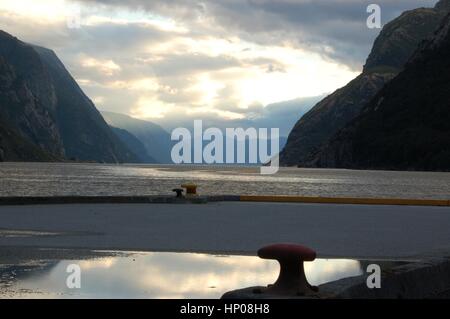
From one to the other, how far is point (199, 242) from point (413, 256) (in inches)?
204

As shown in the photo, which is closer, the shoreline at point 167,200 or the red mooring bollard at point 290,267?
the red mooring bollard at point 290,267

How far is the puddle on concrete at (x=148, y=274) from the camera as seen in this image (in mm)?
9945

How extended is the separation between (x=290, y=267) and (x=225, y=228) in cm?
1191

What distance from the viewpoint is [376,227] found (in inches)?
860

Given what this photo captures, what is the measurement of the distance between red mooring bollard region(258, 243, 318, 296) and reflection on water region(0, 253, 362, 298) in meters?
1.40

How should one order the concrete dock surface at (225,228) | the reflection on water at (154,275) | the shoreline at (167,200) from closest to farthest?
the reflection on water at (154,275), the concrete dock surface at (225,228), the shoreline at (167,200)

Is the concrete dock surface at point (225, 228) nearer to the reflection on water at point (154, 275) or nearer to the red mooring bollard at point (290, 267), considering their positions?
the reflection on water at point (154, 275)

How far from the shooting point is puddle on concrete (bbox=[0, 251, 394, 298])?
995cm

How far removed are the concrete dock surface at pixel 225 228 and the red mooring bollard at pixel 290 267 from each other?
19.2 feet

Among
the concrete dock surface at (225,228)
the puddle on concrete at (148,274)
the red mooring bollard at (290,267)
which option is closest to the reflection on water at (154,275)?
the puddle on concrete at (148,274)

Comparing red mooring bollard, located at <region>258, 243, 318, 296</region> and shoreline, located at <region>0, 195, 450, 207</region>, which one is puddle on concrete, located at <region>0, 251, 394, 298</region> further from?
shoreline, located at <region>0, 195, 450, 207</region>

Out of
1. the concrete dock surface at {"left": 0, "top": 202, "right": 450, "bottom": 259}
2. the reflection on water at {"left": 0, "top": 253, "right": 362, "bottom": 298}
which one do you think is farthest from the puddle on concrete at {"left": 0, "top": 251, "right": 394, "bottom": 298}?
the concrete dock surface at {"left": 0, "top": 202, "right": 450, "bottom": 259}

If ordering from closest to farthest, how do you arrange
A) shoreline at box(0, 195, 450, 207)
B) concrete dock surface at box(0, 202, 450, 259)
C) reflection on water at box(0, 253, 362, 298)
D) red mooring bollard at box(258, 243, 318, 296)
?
1. red mooring bollard at box(258, 243, 318, 296)
2. reflection on water at box(0, 253, 362, 298)
3. concrete dock surface at box(0, 202, 450, 259)
4. shoreline at box(0, 195, 450, 207)
